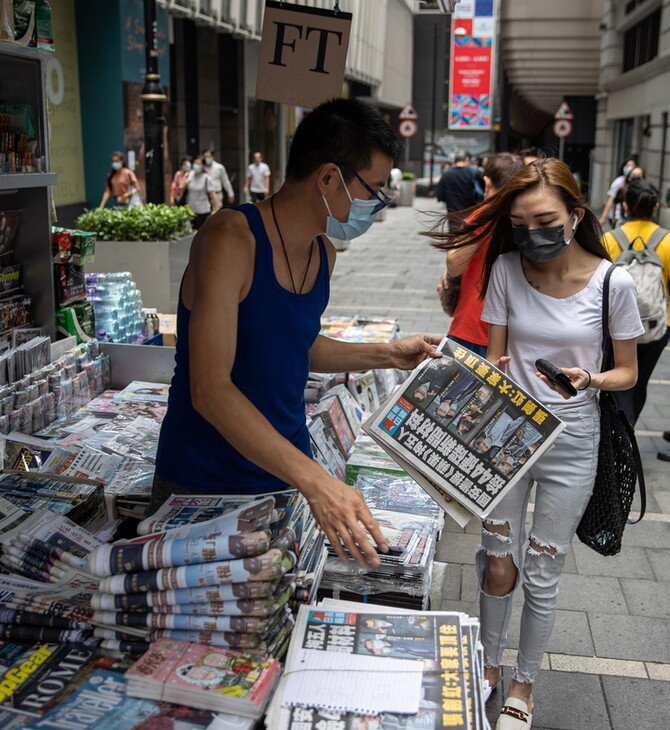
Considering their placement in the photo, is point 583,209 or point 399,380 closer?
point 583,209

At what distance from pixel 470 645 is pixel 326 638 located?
0.32 meters

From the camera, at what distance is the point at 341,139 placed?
2.20 m

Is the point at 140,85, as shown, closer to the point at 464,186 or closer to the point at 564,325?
the point at 464,186

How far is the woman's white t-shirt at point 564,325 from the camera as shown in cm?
282

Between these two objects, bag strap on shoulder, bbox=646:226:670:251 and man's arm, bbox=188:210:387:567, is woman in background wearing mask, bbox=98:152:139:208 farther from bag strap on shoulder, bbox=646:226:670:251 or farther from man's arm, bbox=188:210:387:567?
man's arm, bbox=188:210:387:567

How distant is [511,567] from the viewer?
298cm

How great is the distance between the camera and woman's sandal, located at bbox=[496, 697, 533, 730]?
9.40 feet

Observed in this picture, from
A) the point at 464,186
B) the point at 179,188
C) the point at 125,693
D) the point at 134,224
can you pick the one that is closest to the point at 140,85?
the point at 179,188

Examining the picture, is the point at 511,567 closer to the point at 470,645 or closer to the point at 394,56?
the point at 470,645

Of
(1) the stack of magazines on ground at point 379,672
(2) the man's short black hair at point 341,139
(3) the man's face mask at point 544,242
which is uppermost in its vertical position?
(2) the man's short black hair at point 341,139

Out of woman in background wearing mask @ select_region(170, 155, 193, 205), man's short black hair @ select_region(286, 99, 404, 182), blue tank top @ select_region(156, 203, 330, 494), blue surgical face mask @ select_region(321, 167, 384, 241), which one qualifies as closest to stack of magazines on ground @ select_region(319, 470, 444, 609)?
blue tank top @ select_region(156, 203, 330, 494)

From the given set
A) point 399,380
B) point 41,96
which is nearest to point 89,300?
point 41,96

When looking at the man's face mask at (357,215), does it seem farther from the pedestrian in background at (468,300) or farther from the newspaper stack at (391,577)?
the pedestrian in background at (468,300)

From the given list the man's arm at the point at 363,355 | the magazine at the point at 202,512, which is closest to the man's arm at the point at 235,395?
the magazine at the point at 202,512
